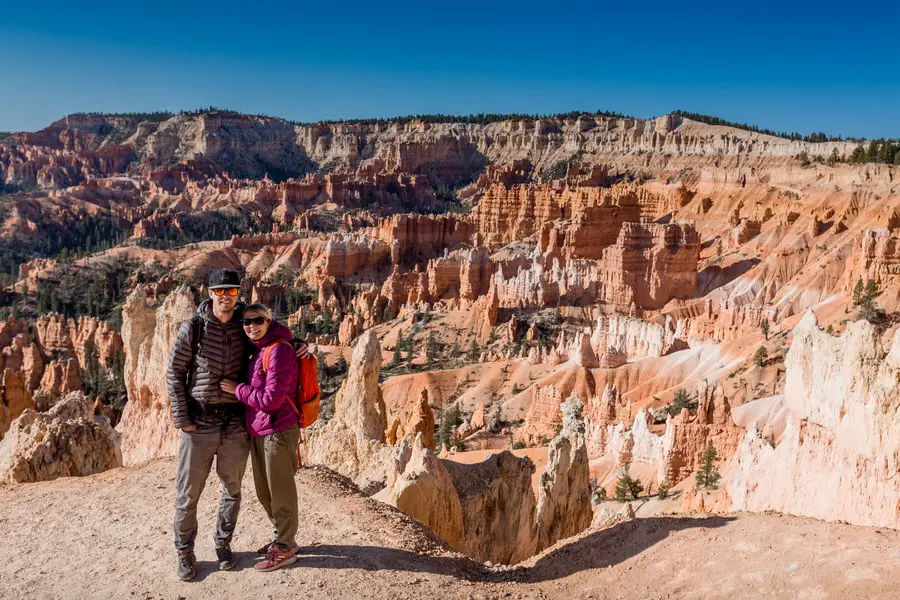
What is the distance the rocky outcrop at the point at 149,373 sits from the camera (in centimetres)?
1869

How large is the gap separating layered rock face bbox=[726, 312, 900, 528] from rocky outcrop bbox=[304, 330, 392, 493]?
878 centimetres

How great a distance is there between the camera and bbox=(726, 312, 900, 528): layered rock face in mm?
13484

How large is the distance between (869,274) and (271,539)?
4109cm

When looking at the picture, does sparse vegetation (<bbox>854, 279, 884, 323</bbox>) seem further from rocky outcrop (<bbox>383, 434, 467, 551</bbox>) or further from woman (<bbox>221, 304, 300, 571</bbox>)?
woman (<bbox>221, 304, 300, 571</bbox>)

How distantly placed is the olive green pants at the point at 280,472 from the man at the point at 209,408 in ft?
0.64

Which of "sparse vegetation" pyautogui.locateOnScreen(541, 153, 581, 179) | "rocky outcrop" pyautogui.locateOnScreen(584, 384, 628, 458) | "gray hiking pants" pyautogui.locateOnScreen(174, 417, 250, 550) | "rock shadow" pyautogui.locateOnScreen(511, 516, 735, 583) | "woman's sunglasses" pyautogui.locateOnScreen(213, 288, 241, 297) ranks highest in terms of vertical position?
"sparse vegetation" pyautogui.locateOnScreen(541, 153, 581, 179)

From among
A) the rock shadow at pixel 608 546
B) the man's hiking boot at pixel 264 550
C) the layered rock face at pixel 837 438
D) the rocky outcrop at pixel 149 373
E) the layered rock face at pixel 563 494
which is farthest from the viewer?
the rocky outcrop at pixel 149 373

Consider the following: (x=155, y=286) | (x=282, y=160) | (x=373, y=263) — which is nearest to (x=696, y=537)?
(x=155, y=286)

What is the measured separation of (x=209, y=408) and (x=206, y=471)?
0.65 m

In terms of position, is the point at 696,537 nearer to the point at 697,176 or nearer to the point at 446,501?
the point at 446,501

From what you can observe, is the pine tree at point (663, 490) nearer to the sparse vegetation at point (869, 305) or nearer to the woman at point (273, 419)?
the sparse vegetation at point (869, 305)

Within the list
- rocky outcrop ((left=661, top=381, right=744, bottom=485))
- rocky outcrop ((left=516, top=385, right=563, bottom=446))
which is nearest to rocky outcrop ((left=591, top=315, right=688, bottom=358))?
rocky outcrop ((left=516, top=385, right=563, bottom=446))

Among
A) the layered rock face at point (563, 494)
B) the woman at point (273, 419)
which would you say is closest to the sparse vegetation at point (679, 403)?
the layered rock face at point (563, 494)

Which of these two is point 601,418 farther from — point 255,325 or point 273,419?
point 255,325
